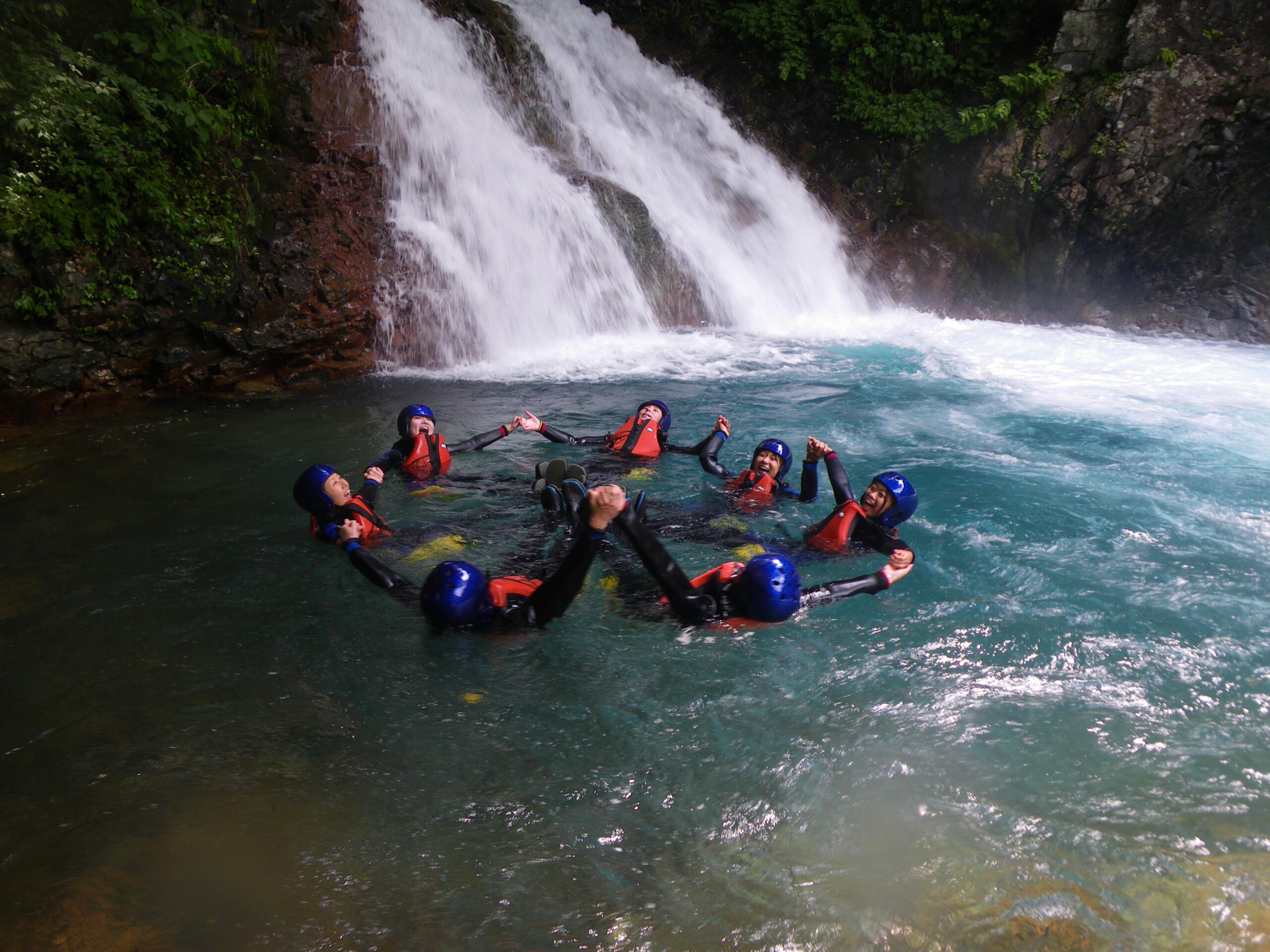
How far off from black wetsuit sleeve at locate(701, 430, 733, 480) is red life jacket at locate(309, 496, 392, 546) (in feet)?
8.11

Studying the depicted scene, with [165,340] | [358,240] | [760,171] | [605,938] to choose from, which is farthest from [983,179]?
[605,938]

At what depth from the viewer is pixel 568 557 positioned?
3.16 metres

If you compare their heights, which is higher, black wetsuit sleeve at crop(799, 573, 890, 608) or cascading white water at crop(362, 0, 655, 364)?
cascading white water at crop(362, 0, 655, 364)

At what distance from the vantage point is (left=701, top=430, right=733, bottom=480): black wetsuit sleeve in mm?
5812

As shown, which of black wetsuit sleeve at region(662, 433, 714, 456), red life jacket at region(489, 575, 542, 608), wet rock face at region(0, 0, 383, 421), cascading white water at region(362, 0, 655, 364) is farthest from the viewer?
cascading white water at region(362, 0, 655, 364)

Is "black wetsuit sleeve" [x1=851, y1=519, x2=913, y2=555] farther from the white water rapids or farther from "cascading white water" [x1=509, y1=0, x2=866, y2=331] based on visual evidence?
"cascading white water" [x1=509, y1=0, x2=866, y2=331]

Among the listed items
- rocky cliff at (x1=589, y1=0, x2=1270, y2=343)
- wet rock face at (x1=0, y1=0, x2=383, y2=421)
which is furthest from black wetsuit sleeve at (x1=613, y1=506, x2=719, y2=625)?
rocky cliff at (x1=589, y1=0, x2=1270, y2=343)

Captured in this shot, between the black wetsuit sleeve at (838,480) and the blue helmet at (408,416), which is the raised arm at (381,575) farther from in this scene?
the black wetsuit sleeve at (838,480)

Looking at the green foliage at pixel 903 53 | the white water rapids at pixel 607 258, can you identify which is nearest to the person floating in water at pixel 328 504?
the white water rapids at pixel 607 258

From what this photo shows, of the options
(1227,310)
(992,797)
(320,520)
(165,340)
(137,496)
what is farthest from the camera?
(1227,310)

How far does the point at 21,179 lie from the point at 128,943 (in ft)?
23.6

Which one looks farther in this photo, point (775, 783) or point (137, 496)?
point (137, 496)

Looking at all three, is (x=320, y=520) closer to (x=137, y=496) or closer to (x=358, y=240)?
(x=137, y=496)

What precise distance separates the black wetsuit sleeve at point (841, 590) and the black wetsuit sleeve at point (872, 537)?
57cm
